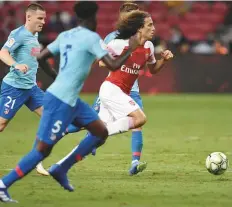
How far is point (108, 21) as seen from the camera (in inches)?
1145

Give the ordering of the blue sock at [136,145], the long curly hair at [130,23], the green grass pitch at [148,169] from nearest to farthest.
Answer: the green grass pitch at [148,169], the long curly hair at [130,23], the blue sock at [136,145]

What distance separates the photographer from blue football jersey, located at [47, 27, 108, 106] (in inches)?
321

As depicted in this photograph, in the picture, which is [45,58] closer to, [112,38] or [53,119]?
[53,119]

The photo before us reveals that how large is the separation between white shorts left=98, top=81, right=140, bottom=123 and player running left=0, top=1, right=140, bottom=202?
167 cm

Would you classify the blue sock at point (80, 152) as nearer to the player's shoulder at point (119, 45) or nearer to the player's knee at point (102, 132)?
the player's knee at point (102, 132)

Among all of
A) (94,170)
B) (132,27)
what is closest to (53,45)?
(132,27)

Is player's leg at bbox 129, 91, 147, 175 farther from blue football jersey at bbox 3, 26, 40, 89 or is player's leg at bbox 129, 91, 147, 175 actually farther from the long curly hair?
the long curly hair

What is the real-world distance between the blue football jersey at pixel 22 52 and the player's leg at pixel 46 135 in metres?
2.38

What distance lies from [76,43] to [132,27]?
4.66 feet

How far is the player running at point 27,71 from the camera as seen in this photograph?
10508 millimetres

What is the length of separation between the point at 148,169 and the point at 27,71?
2093 millimetres

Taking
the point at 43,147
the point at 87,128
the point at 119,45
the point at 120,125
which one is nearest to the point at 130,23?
the point at 119,45

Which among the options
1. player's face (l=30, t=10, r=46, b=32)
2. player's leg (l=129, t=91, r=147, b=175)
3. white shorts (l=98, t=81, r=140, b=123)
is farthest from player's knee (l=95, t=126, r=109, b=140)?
player's face (l=30, t=10, r=46, b=32)

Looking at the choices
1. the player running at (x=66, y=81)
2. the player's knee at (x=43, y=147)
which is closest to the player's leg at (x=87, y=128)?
the player running at (x=66, y=81)
